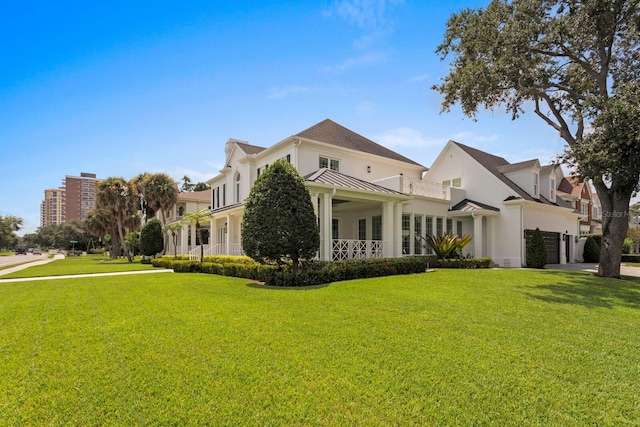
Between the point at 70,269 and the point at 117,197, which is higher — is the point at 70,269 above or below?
below

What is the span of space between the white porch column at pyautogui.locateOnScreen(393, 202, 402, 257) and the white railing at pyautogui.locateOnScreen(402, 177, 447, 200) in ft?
3.52

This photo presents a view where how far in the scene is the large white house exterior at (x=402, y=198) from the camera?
17.1 m

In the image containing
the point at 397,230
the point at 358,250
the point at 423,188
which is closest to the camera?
the point at 358,250

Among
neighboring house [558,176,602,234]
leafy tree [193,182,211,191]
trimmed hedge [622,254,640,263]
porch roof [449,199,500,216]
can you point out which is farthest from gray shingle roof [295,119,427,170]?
leafy tree [193,182,211,191]

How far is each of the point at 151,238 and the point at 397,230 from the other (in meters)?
21.7

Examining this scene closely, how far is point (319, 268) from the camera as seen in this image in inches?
487

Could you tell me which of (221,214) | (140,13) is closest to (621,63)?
(140,13)

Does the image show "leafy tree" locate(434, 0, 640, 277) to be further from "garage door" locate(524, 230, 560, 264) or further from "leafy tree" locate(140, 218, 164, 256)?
"leafy tree" locate(140, 218, 164, 256)

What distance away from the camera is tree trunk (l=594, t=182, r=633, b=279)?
13891 mm

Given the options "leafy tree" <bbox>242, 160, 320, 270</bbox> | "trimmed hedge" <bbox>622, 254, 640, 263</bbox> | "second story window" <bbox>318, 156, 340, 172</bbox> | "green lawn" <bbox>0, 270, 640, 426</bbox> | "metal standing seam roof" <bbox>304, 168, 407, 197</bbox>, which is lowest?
"trimmed hedge" <bbox>622, 254, 640, 263</bbox>

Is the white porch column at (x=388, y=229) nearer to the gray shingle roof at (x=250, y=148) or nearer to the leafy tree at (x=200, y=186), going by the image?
the gray shingle roof at (x=250, y=148)

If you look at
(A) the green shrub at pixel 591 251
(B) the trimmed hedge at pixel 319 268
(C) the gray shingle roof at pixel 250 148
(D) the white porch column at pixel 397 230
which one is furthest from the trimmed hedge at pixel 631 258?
(C) the gray shingle roof at pixel 250 148

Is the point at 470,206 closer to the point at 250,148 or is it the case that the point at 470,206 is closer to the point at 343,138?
the point at 343,138

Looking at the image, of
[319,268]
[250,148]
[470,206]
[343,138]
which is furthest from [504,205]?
[250,148]
